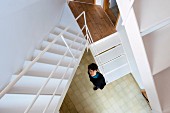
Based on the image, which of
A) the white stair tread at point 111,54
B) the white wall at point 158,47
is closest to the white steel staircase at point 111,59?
the white stair tread at point 111,54

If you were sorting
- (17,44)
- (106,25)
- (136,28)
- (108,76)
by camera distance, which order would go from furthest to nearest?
(106,25) < (108,76) < (17,44) < (136,28)

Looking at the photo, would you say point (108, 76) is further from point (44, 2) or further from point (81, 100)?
point (44, 2)

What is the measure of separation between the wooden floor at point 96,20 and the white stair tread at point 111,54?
0.35 meters

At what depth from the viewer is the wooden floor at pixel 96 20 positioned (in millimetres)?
3965

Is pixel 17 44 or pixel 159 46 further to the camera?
pixel 17 44

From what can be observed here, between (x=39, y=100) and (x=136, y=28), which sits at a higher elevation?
(x=136, y=28)

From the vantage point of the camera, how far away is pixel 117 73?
363 centimetres

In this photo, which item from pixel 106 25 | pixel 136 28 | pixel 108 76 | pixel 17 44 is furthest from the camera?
pixel 106 25

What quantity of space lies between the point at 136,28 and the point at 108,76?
2.72m

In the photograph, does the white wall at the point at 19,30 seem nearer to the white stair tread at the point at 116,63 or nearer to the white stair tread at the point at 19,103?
the white stair tread at the point at 19,103

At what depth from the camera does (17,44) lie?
2.13 meters

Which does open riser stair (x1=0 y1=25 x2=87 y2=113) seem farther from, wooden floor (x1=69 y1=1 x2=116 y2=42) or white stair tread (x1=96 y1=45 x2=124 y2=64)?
wooden floor (x1=69 y1=1 x2=116 y2=42)

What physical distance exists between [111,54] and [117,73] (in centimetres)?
36

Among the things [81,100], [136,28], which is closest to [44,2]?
[81,100]
